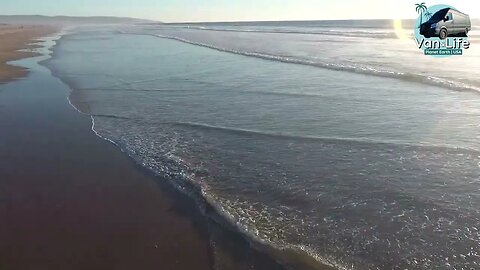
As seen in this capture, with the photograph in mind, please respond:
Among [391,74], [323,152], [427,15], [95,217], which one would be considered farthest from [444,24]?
[95,217]

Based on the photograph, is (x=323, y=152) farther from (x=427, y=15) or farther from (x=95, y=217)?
(x=427, y=15)

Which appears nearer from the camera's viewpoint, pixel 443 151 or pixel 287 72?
pixel 443 151

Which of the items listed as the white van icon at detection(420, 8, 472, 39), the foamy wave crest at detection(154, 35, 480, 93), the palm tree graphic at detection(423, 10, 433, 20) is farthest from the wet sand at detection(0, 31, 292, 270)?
the white van icon at detection(420, 8, 472, 39)

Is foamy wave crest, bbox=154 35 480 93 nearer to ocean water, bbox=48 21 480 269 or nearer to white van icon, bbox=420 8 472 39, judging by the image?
ocean water, bbox=48 21 480 269

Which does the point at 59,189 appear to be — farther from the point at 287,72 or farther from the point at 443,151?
the point at 287,72

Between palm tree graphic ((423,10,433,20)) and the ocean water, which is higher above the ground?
palm tree graphic ((423,10,433,20))

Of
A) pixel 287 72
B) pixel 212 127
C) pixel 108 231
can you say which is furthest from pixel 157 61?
pixel 108 231

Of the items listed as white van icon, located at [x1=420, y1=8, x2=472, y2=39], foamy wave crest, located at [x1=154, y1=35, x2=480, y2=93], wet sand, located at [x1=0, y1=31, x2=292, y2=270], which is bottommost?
wet sand, located at [x1=0, y1=31, x2=292, y2=270]
